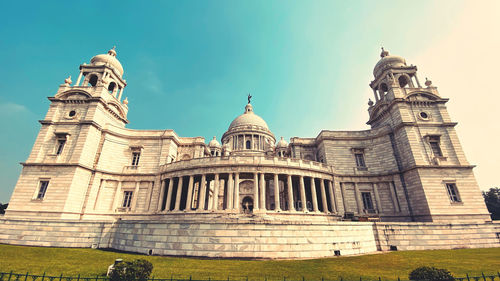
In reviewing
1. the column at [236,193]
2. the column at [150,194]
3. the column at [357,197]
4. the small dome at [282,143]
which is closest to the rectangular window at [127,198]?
the column at [150,194]

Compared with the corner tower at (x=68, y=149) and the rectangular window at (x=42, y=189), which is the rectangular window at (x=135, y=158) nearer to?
the corner tower at (x=68, y=149)

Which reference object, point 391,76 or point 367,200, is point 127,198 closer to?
point 367,200

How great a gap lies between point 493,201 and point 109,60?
79.9 m

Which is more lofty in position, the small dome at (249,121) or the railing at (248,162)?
the small dome at (249,121)

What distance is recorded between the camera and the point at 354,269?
10.7m

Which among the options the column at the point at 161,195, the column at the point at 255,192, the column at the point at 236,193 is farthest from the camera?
the column at the point at 161,195

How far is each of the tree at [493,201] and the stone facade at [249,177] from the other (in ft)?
104

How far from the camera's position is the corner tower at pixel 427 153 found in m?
24.3

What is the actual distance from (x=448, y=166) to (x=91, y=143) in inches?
1762

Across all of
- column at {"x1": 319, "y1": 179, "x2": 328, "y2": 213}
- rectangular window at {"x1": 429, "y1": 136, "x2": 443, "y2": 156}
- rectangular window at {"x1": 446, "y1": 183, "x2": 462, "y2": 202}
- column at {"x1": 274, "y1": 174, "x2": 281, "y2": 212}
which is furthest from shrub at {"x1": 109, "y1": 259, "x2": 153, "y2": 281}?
rectangular window at {"x1": 429, "y1": 136, "x2": 443, "y2": 156}

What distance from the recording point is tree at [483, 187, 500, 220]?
144 ft

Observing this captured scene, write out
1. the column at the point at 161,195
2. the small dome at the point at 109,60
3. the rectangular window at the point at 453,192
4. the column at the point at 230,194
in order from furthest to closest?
the small dome at the point at 109,60 → the column at the point at 161,195 → the rectangular window at the point at 453,192 → the column at the point at 230,194

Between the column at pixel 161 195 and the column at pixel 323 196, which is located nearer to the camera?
the column at pixel 323 196

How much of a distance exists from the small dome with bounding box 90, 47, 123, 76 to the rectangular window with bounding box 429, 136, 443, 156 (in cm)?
4808
